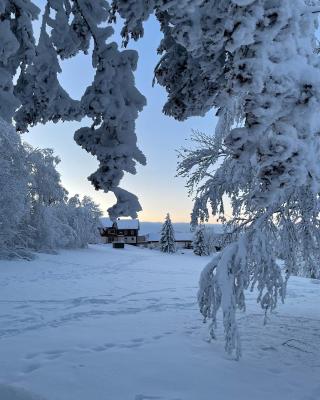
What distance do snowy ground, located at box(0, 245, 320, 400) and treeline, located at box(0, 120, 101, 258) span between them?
35.9ft

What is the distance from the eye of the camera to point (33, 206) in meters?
29.6

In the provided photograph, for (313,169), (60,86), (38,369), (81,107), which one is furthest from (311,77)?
(38,369)

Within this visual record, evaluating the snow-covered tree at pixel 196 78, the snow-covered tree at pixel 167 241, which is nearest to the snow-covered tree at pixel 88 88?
the snow-covered tree at pixel 196 78

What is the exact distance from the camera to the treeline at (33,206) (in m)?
22.2

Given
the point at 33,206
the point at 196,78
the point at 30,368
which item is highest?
the point at 33,206

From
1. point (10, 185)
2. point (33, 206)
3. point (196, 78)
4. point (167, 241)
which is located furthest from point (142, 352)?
point (167, 241)

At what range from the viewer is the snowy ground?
5043 mm

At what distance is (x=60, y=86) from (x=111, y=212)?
4.24 feet

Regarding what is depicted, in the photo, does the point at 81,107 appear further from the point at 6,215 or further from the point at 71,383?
the point at 6,215

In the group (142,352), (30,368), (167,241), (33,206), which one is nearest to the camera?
(30,368)

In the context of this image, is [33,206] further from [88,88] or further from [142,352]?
[88,88]

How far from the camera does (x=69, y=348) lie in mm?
6676

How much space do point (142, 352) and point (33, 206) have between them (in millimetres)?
24760

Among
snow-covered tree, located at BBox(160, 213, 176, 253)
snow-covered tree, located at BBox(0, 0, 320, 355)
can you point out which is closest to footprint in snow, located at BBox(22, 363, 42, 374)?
snow-covered tree, located at BBox(0, 0, 320, 355)
